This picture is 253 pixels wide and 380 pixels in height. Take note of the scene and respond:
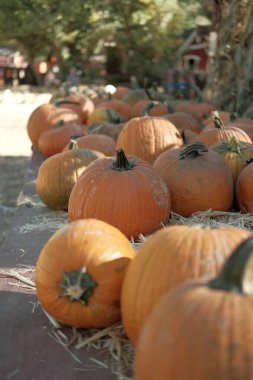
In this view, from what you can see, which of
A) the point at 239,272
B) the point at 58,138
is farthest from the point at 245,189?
the point at 58,138

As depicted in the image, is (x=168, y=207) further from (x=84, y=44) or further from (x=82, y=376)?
(x=84, y=44)

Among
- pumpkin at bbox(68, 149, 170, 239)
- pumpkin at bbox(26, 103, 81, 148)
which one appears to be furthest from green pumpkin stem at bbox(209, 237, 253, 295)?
pumpkin at bbox(26, 103, 81, 148)

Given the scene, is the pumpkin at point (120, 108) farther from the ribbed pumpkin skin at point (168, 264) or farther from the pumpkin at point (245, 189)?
the ribbed pumpkin skin at point (168, 264)

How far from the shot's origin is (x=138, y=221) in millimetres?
3291

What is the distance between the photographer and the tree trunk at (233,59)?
7.35 metres

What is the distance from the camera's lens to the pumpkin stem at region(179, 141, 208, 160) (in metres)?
3.62

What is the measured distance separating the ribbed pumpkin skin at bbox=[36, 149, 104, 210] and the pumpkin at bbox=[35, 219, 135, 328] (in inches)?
84.6

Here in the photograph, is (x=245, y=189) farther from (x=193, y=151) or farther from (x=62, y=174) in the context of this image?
(x=62, y=174)

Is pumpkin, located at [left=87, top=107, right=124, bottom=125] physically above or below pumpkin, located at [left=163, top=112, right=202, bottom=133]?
below

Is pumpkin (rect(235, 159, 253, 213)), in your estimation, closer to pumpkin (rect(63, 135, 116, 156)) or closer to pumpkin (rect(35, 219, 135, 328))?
pumpkin (rect(35, 219, 135, 328))

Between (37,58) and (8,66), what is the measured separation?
601 cm

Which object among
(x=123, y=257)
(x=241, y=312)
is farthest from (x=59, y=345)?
(x=241, y=312)

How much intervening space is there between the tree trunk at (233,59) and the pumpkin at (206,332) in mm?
5616

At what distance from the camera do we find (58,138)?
6.57m
